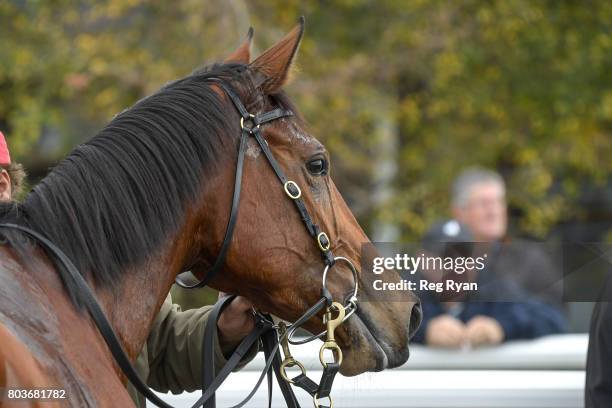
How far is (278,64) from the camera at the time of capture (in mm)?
2658

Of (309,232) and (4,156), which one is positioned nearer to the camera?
(309,232)

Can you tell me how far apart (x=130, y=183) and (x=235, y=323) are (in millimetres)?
757

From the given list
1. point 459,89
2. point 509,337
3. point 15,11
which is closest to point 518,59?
point 459,89

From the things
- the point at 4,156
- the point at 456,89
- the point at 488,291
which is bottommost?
the point at 488,291

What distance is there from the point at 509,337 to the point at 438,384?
353 mm

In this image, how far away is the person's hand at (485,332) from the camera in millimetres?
3539

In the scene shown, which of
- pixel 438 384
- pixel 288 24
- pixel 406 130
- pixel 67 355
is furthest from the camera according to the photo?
pixel 406 130

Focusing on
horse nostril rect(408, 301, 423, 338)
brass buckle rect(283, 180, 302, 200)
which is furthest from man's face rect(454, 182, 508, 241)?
brass buckle rect(283, 180, 302, 200)

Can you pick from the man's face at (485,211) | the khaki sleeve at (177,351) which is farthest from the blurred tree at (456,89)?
the khaki sleeve at (177,351)

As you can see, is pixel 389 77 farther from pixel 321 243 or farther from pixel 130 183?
pixel 130 183

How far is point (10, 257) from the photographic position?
2.20 metres

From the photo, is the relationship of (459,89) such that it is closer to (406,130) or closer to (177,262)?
(406,130)

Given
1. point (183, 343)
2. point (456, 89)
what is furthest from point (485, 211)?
point (456, 89)

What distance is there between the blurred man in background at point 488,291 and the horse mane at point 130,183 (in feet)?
2.76
